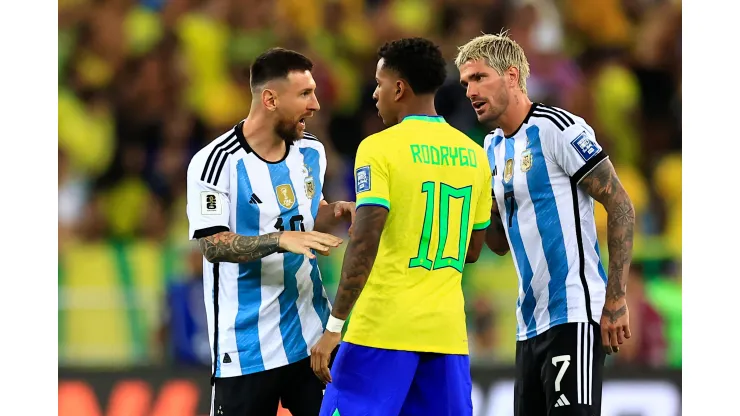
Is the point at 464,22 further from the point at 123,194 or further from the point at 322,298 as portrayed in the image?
the point at 322,298

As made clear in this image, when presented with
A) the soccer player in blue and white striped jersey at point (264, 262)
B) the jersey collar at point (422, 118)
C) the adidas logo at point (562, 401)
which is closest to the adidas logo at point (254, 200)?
the soccer player in blue and white striped jersey at point (264, 262)

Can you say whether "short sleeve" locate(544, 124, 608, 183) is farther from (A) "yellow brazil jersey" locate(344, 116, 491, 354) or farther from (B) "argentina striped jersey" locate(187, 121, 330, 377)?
(B) "argentina striped jersey" locate(187, 121, 330, 377)

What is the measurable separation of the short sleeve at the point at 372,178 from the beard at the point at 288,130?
0.54 m

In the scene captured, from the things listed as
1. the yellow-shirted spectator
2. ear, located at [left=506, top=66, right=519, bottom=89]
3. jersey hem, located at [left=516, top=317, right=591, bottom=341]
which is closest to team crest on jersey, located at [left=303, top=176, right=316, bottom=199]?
ear, located at [left=506, top=66, right=519, bottom=89]

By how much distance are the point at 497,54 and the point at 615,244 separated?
958 millimetres

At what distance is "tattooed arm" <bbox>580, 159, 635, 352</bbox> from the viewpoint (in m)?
4.08

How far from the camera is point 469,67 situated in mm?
4445

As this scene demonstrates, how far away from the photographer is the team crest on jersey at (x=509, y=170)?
174 inches

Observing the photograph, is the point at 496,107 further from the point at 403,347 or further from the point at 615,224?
the point at 403,347

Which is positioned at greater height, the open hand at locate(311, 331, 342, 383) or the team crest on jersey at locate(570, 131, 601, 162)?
the team crest on jersey at locate(570, 131, 601, 162)

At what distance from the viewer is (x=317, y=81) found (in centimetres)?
984

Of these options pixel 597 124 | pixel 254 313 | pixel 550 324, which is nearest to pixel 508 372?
pixel 550 324

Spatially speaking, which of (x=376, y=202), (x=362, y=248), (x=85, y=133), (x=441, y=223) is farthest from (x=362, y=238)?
(x=85, y=133)

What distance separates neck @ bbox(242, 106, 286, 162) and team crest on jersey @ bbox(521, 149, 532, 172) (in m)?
1.01
